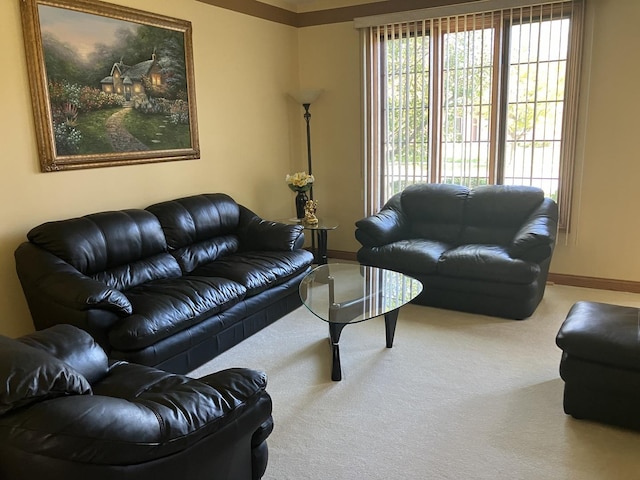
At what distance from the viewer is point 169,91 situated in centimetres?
412

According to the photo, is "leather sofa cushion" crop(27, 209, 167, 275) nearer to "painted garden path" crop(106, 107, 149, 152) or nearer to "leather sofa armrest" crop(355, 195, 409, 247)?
"painted garden path" crop(106, 107, 149, 152)

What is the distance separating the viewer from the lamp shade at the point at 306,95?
530cm

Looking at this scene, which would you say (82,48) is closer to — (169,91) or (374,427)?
(169,91)

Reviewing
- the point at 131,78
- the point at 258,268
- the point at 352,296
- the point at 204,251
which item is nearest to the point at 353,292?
the point at 352,296

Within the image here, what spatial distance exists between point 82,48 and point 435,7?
3084 mm

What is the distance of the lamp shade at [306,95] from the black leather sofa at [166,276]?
1558mm

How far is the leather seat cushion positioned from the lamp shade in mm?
1940

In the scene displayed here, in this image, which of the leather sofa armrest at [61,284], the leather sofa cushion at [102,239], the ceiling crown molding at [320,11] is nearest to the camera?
the leather sofa armrest at [61,284]

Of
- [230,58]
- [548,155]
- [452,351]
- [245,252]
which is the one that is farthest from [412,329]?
[230,58]

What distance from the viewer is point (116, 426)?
1310mm

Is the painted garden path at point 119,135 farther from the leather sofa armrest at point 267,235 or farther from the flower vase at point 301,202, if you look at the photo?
the flower vase at point 301,202

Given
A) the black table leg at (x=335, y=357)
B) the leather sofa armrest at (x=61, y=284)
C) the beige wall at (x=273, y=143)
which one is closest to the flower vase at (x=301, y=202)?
the beige wall at (x=273, y=143)

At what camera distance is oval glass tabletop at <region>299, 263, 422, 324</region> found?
9.93ft

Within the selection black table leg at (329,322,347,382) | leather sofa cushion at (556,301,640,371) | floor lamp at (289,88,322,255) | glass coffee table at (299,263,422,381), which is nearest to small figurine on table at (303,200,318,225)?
floor lamp at (289,88,322,255)
